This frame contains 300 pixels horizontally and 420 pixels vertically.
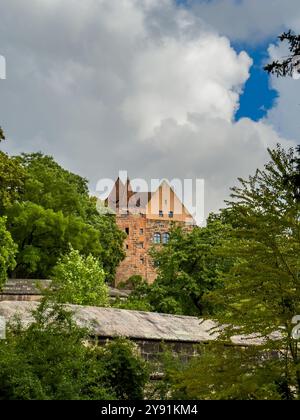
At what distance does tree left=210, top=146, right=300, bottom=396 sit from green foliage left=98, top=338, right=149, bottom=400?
2922 mm

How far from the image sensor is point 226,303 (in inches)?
340

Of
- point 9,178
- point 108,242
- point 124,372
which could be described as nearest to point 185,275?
point 9,178

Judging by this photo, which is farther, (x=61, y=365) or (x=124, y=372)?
(x=124, y=372)

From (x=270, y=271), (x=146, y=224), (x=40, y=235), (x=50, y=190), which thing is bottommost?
(x=270, y=271)

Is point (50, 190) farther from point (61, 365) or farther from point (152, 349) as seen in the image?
point (61, 365)

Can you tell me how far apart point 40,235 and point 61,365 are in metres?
30.4

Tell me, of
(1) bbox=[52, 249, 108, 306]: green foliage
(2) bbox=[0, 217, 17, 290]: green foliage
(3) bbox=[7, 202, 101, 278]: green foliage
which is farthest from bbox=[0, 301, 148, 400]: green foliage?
(3) bbox=[7, 202, 101, 278]: green foliage

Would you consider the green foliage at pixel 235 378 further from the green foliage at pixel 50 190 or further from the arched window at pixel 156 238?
the arched window at pixel 156 238

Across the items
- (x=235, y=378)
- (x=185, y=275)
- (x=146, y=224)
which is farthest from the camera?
(x=146, y=224)

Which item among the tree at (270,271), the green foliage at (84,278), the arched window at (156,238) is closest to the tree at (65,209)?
the green foliage at (84,278)

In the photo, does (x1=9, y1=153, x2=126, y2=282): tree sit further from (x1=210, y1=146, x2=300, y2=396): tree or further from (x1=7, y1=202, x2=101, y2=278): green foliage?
(x1=210, y1=146, x2=300, y2=396): tree

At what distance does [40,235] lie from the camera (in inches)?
1545

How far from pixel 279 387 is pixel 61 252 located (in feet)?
106
